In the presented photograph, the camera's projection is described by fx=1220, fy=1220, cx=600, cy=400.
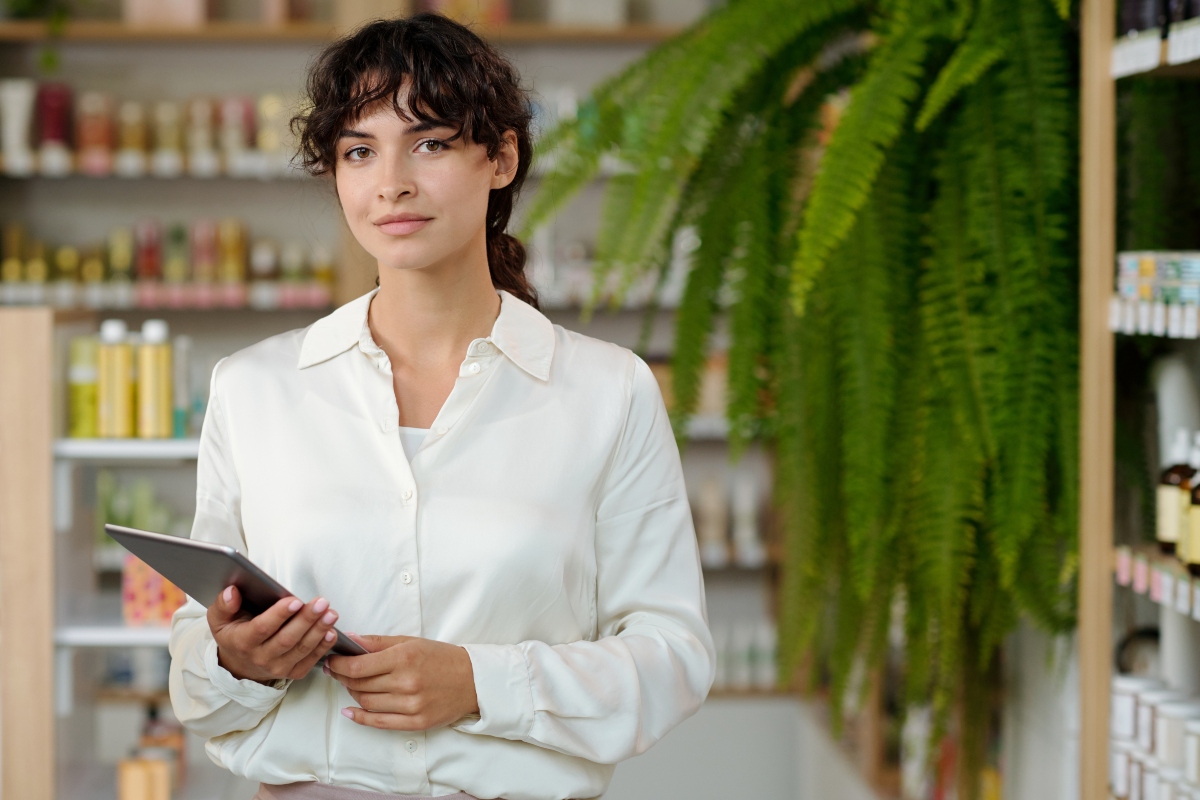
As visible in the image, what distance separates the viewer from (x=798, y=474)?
65.9 inches

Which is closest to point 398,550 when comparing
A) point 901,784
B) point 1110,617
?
point 1110,617

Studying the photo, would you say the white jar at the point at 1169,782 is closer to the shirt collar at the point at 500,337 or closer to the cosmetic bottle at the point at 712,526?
the shirt collar at the point at 500,337

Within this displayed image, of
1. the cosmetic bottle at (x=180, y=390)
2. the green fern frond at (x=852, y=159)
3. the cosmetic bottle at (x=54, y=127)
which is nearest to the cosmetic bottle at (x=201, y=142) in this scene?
the cosmetic bottle at (x=54, y=127)

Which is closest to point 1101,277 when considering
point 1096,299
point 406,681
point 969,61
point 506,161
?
point 1096,299

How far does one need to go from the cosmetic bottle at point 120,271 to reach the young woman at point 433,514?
2.97 metres

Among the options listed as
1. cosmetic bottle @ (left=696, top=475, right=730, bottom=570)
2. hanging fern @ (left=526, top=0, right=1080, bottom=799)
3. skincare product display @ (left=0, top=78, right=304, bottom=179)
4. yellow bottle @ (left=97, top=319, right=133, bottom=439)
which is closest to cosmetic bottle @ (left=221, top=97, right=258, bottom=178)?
skincare product display @ (left=0, top=78, right=304, bottom=179)

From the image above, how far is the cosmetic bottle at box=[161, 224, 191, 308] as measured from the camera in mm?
3805

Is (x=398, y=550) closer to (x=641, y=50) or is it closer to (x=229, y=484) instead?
(x=229, y=484)

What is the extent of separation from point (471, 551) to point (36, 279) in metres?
3.27

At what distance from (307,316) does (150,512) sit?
82 cm

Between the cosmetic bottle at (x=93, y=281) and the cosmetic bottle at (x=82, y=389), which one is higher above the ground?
the cosmetic bottle at (x=93, y=281)

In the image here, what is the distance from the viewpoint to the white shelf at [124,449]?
91.3 inches

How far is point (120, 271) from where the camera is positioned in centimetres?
381

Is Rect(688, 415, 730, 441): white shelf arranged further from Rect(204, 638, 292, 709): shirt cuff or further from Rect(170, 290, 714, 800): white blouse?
Rect(204, 638, 292, 709): shirt cuff
